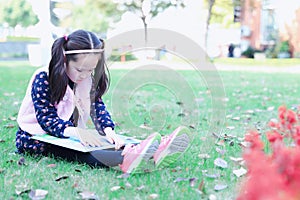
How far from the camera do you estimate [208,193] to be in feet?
7.07

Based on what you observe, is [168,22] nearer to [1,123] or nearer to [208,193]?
[1,123]

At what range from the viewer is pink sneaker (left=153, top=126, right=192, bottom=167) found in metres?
2.38

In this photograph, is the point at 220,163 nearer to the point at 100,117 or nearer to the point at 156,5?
the point at 100,117

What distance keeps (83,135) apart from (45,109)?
0.92ft

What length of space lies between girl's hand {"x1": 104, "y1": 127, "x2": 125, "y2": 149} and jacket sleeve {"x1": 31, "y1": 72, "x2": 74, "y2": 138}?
0.74ft

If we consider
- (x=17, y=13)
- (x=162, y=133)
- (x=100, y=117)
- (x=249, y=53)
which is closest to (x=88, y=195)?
(x=100, y=117)

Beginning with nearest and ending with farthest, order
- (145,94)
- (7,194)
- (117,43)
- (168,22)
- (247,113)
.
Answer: (7,194)
(117,43)
(247,113)
(145,94)
(168,22)

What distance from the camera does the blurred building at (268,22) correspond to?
18438mm

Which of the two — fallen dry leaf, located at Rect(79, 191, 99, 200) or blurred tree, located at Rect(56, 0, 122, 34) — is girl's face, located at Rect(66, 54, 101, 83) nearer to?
fallen dry leaf, located at Rect(79, 191, 99, 200)

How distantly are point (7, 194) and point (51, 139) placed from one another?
584mm

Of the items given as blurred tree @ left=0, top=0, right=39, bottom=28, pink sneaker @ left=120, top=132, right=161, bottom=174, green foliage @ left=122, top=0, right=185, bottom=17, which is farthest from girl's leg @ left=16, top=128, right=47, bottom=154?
blurred tree @ left=0, top=0, right=39, bottom=28

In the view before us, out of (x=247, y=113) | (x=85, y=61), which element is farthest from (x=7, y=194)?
(x=247, y=113)

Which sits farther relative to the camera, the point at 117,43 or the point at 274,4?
the point at 274,4

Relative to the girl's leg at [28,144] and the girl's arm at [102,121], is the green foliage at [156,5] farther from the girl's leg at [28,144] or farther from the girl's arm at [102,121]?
the girl's leg at [28,144]
